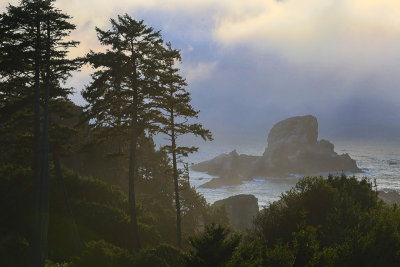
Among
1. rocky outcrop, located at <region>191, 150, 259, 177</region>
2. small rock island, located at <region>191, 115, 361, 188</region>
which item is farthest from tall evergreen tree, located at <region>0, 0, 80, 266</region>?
rocky outcrop, located at <region>191, 150, 259, 177</region>

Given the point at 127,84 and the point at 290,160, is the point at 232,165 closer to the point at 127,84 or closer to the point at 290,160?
the point at 290,160

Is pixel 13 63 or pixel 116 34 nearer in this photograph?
pixel 13 63

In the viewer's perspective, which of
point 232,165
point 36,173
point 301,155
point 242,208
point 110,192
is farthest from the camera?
point 301,155

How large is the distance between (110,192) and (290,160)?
479 ft

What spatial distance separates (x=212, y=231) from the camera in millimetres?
11438

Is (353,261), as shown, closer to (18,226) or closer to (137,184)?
(18,226)

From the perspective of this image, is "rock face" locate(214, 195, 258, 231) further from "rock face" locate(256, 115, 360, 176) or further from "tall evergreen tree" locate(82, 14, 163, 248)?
"rock face" locate(256, 115, 360, 176)

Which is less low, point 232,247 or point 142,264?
point 232,247

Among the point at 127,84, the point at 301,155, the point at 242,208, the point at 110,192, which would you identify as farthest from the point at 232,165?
the point at 127,84

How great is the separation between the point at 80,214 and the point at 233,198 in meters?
52.0

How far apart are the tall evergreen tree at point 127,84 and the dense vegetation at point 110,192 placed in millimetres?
68

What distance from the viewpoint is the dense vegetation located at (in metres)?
15.0

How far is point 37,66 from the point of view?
61.4ft

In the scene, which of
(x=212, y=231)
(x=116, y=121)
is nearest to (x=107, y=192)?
(x=116, y=121)
